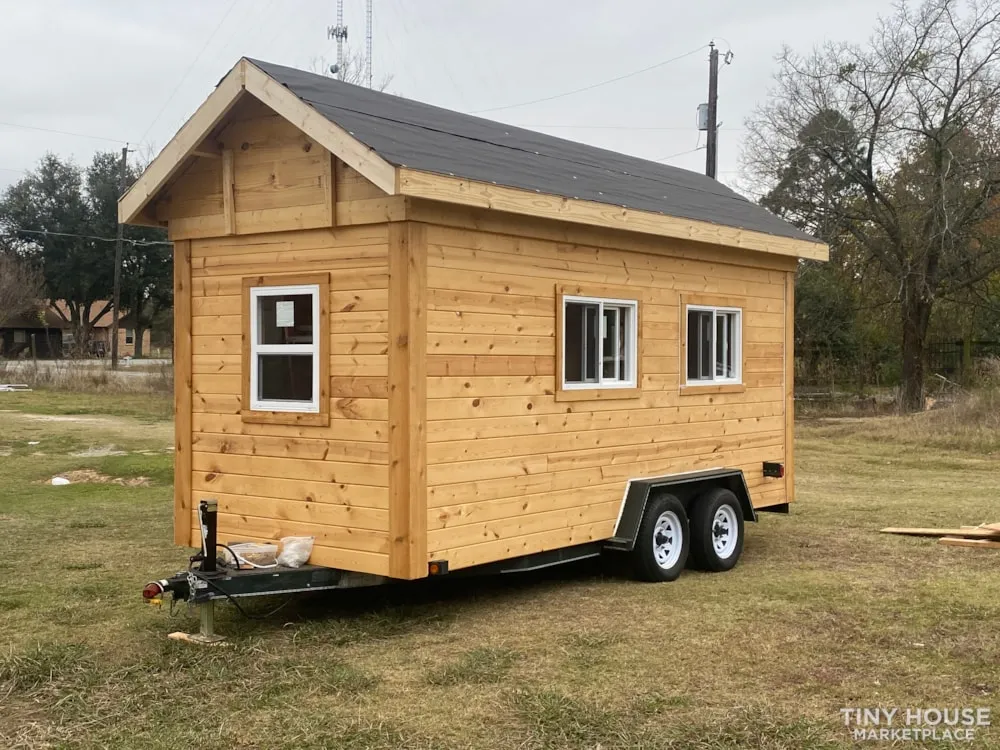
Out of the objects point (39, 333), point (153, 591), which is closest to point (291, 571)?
point (153, 591)

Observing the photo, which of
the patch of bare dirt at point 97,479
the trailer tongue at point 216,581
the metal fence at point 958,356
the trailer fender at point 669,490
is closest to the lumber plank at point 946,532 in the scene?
the trailer fender at point 669,490

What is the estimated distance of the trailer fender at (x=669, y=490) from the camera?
8.20 metres

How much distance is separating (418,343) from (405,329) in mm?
130

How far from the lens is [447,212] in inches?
269

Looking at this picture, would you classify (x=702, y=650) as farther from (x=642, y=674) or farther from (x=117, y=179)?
(x=117, y=179)

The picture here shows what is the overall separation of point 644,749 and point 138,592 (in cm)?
475

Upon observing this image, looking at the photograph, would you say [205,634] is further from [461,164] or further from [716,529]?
[716,529]

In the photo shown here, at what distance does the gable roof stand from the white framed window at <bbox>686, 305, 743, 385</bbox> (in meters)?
0.67

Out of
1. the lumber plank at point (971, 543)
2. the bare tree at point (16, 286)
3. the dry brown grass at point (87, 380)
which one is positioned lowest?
the lumber plank at point (971, 543)

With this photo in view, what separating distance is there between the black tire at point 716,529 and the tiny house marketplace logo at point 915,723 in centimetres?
363

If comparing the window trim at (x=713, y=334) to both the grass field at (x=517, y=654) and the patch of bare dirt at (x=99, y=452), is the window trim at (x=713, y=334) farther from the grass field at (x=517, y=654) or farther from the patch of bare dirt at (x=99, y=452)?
the patch of bare dirt at (x=99, y=452)

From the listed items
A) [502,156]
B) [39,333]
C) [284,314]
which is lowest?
[284,314]

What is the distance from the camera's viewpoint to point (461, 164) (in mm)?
7012

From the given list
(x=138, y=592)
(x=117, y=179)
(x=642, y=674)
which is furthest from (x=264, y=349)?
(x=117, y=179)
